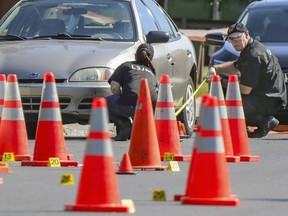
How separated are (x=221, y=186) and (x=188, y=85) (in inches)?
310

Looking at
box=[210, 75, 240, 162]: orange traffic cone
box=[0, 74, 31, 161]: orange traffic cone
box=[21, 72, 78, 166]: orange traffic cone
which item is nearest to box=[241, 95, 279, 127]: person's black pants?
box=[210, 75, 240, 162]: orange traffic cone

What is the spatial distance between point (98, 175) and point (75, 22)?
7.37 m

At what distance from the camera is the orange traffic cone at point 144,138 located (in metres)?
10.7

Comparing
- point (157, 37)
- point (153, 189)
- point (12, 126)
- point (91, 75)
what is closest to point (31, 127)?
point (91, 75)

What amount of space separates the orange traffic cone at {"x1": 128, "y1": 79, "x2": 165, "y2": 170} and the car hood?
332cm

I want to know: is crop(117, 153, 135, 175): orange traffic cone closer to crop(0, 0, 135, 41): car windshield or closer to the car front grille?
the car front grille

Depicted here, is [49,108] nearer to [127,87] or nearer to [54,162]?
[54,162]

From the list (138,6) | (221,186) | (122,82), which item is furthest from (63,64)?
(221,186)

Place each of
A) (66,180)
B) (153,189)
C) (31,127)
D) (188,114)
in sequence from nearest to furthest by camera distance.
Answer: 1. (153,189)
2. (66,180)
3. (31,127)
4. (188,114)

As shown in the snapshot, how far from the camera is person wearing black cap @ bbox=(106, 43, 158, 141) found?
14008mm

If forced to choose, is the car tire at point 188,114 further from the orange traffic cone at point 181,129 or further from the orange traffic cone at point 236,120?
the orange traffic cone at point 236,120

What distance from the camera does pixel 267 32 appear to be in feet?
55.5

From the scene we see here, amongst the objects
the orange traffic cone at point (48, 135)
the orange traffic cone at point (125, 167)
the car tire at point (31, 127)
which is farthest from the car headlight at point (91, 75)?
the orange traffic cone at point (125, 167)

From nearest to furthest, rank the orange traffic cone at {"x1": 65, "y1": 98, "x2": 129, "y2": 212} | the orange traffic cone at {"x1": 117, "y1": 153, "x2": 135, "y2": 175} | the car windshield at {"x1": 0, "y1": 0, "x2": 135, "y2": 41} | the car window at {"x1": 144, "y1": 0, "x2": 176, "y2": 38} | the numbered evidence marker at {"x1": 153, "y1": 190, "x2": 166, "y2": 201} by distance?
the orange traffic cone at {"x1": 65, "y1": 98, "x2": 129, "y2": 212} → the numbered evidence marker at {"x1": 153, "y1": 190, "x2": 166, "y2": 201} → the orange traffic cone at {"x1": 117, "y1": 153, "x2": 135, "y2": 175} → the car windshield at {"x1": 0, "y1": 0, "x2": 135, "y2": 41} → the car window at {"x1": 144, "y1": 0, "x2": 176, "y2": 38}
